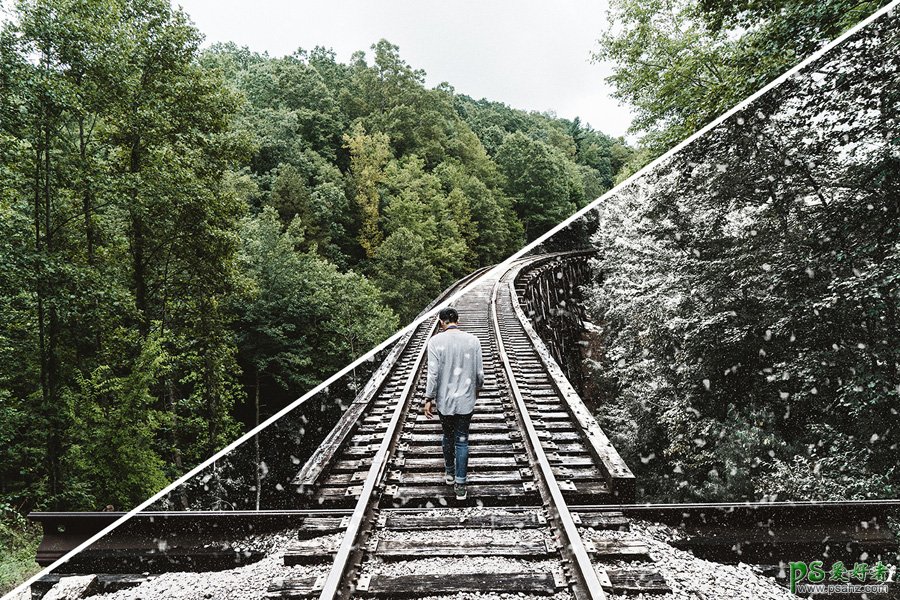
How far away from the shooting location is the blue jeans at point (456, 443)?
3.29 m

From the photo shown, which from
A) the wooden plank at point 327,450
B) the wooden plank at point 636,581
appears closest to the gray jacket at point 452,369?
the wooden plank at point 327,450

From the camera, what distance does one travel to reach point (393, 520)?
9.63 feet

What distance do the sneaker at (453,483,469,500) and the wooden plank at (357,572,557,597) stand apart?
0.81m

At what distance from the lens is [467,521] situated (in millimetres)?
2910

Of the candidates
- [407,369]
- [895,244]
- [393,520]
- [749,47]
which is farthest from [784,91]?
[393,520]

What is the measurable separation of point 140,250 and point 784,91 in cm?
1264

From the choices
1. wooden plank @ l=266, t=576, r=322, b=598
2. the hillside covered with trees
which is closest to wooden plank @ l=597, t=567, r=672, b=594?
wooden plank @ l=266, t=576, r=322, b=598

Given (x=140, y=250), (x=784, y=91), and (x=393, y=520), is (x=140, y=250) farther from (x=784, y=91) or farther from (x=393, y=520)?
(x=784, y=91)

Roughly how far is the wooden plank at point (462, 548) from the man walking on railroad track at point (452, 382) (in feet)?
2.30

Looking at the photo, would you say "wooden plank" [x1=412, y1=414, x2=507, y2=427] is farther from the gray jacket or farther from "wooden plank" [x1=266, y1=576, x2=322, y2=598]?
"wooden plank" [x1=266, y1=576, x2=322, y2=598]

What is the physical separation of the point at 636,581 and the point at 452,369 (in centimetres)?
166

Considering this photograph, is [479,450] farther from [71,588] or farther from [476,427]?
[71,588]

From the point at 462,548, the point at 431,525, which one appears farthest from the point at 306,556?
the point at 462,548

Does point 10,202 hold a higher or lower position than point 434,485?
higher
